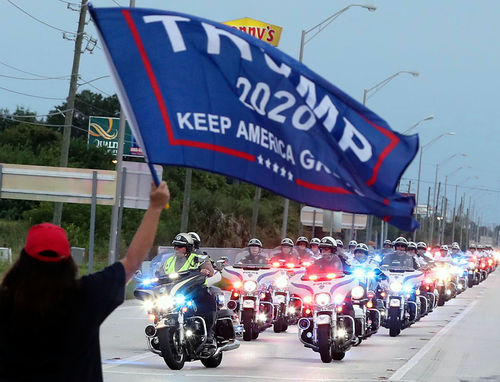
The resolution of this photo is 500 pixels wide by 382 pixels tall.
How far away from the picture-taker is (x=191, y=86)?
7242mm

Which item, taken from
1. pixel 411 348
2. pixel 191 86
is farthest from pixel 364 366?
pixel 191 86

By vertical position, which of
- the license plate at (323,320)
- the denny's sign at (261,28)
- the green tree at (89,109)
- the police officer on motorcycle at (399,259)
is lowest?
the license plate at (323,320)

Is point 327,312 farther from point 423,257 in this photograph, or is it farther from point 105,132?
point 105,132

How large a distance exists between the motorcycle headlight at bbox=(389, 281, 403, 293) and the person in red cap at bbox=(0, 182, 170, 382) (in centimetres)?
1865

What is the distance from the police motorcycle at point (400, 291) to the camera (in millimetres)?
21891

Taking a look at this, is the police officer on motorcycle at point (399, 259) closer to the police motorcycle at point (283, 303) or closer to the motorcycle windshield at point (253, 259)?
the police motorcycle at point (283, 303)

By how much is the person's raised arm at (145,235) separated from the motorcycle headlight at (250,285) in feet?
47.4

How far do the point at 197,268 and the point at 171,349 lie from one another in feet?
4.08

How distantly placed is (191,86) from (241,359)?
9236 millimetres

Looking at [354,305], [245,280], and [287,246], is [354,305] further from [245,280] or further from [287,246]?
[287,246]

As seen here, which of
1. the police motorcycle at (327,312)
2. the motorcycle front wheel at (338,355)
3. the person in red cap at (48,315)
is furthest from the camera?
the motorcycle front wheel at (338,355)

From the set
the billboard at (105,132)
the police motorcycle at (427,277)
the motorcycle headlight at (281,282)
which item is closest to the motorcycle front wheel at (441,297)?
the police motorcycle at (427,277)

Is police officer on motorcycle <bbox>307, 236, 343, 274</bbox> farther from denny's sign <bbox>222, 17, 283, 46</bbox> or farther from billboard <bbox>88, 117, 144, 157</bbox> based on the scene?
billboard <bbox>88, 117, 144, 157</bbox>

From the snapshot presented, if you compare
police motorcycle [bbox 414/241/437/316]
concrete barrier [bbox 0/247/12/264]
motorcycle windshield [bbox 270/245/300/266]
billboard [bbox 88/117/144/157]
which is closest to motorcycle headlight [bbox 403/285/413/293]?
motorcycle windshield [bbox 270/245/300/266]
